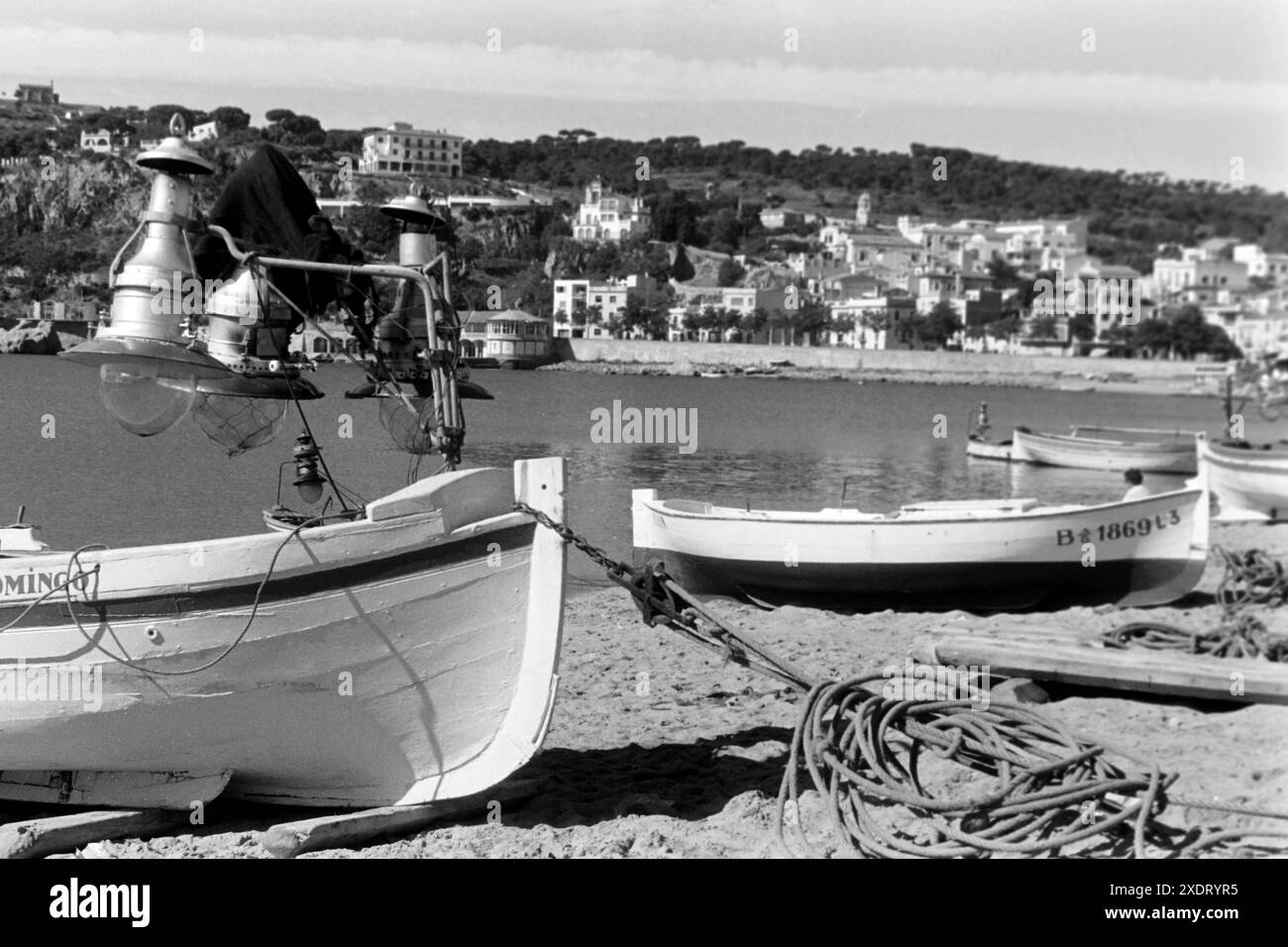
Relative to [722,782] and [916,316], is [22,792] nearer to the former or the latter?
[722,782]

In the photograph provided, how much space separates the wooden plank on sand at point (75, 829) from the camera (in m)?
5.76

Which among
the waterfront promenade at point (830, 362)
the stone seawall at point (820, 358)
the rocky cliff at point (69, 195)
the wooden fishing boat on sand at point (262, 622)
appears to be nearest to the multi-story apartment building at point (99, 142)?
the rocky cliff at point (69, 195)

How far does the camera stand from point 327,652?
5.89m

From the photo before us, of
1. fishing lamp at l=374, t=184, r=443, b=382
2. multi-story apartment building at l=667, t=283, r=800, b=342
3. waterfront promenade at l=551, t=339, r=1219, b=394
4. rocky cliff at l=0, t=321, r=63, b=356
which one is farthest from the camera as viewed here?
multi-story apartment building at l=667, t=283, r=800, b=342

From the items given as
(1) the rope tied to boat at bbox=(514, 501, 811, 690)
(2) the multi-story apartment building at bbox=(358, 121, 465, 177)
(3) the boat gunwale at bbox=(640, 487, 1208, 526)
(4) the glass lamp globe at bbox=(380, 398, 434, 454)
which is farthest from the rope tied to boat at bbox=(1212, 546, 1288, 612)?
(2) the multi-story apartment building at bbox=(358, 121, 465, 177)

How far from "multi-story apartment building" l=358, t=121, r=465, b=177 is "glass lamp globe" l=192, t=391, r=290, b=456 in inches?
1584

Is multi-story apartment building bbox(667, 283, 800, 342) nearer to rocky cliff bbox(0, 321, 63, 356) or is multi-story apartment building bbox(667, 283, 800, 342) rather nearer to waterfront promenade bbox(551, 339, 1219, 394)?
waterfront promenade bbox(551, 339, 1219, 394)

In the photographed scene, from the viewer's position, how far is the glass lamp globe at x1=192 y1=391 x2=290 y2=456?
6.80 meters

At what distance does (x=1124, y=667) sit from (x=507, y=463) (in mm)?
19735

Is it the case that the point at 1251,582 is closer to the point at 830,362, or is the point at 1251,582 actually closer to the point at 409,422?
the point at 409,422

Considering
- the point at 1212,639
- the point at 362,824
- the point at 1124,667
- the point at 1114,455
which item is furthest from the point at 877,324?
the point at 362,824

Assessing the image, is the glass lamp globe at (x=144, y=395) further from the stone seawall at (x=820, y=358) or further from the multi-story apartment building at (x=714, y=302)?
the multi-story apartment building at (x=714, y=302)

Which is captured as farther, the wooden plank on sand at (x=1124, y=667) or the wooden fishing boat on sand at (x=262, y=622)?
the wooden plank on sand at (x=1124, y=667)

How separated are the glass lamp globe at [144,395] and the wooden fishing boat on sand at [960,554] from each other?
718cm
